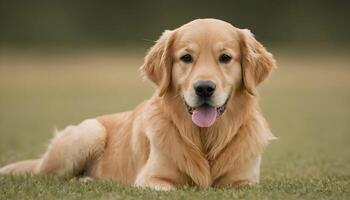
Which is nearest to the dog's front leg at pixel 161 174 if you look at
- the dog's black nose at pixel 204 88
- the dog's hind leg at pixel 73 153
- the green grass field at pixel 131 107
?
the green grass field at pixel 131 107

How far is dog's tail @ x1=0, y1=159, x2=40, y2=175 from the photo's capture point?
7.52 m

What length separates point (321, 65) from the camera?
2934 cm

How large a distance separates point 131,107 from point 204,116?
383 inches

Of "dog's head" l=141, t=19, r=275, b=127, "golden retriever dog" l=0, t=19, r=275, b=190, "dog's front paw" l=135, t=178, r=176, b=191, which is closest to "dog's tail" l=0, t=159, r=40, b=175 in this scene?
"golden retriever dog" l=0, t=19, r=275, b=190

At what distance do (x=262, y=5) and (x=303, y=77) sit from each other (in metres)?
15.3

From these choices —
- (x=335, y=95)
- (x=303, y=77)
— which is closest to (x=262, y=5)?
(x=303, y=77)

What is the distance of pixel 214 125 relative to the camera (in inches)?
257

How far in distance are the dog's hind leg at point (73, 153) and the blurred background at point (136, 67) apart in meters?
1.50

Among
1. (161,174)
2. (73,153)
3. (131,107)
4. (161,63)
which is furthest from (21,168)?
(131,107)

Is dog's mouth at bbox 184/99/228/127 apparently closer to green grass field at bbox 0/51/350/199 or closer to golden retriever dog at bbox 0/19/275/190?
golden retriever dog at bbox 0/19/275/190

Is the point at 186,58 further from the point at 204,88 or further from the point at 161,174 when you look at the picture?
the point at 161,174

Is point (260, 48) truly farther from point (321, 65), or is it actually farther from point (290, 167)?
point (321, 65)

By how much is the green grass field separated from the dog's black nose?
2.44 feet

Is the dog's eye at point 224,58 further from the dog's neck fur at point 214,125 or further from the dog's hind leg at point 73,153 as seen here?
the dog's hind leg at point 73,153
